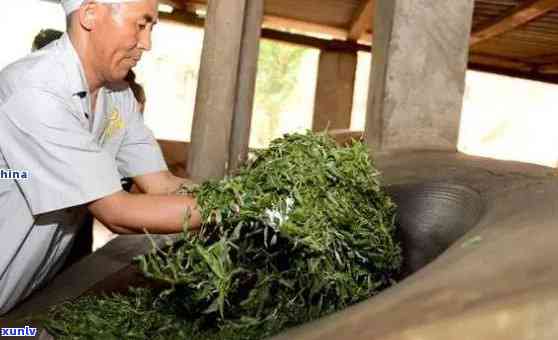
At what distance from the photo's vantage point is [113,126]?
103 inches

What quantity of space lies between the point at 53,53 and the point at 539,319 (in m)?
1.84

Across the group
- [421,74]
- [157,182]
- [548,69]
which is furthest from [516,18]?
[157,182]

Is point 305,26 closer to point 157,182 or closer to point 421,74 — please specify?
point 421,74

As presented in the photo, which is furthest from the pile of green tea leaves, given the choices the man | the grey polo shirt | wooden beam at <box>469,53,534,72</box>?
wooden beam at <box>469,53,534,72</box>

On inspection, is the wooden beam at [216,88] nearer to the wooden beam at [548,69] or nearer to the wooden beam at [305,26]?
the wooden beam at [305,26]

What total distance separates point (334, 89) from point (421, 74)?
17.4 feet

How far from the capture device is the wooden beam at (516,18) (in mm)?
6480

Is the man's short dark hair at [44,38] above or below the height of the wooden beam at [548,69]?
below

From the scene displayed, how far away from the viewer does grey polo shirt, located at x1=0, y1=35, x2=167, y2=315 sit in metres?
1.99

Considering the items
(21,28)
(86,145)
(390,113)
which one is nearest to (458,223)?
(86,145)

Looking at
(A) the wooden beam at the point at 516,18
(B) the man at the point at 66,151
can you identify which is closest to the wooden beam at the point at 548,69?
(A) the wooden beam at the point at 516,18

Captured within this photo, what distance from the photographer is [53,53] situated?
2.19 metres

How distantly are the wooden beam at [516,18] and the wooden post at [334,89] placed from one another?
5.56ft

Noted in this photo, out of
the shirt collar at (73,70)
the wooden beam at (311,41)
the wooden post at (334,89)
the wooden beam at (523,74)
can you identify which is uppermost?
the wooden beam at (523,74)
